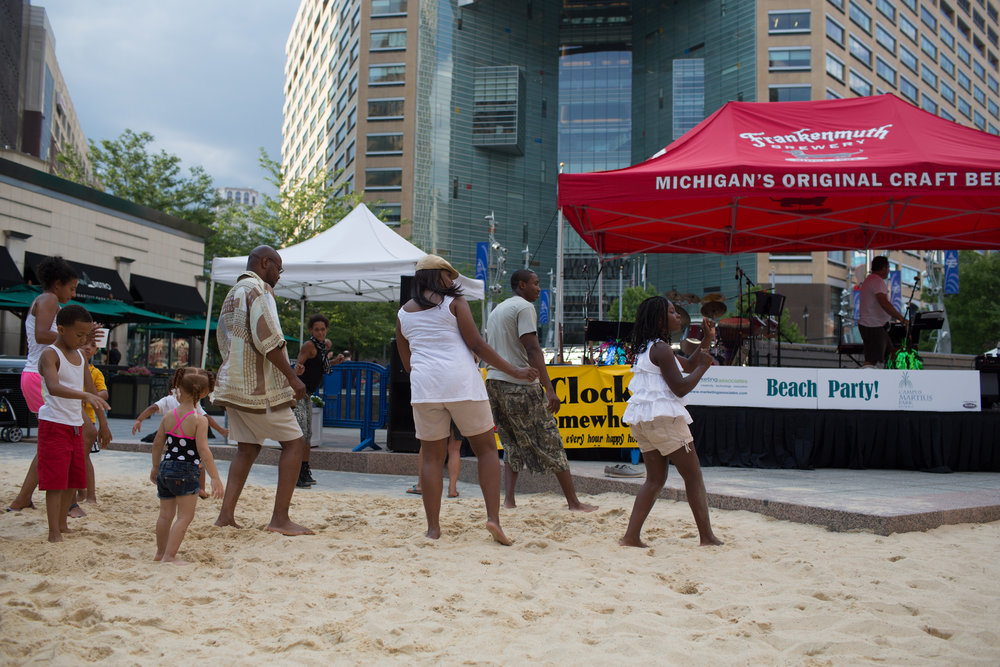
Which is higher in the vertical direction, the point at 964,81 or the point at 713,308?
the point at 964,81

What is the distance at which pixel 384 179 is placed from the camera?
63.5 metres

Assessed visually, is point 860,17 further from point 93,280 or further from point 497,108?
point 93,280

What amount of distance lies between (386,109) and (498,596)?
64762mm

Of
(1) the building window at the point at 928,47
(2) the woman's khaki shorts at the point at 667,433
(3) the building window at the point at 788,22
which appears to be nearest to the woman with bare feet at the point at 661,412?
(2) the woman's khaki shorts at the point at 667,433

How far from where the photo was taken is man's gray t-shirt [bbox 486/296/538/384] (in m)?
5.41

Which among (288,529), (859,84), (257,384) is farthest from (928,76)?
(288,529)

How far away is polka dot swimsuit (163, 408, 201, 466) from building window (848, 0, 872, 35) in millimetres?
68126

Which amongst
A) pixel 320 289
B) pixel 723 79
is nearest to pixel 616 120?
pixel 723 79

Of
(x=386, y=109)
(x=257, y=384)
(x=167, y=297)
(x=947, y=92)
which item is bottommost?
(x=257, y=384)

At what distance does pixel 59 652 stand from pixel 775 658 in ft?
8.22

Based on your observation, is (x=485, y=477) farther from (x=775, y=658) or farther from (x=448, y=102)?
(x=448, y=102)

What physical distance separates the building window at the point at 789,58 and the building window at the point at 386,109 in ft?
100.0

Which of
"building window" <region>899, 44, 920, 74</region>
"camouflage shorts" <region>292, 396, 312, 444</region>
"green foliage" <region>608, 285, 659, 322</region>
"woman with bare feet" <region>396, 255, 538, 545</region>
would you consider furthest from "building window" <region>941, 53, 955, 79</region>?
"woman with bare feet" <region>396, 255, 538, 545</region>

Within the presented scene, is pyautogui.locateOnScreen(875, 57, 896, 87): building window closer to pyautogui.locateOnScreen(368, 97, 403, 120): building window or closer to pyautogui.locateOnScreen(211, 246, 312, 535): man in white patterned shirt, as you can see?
pyautogui.locateOnScreen(368, 97, 403, 120): building window
